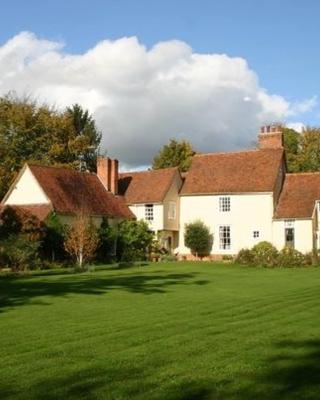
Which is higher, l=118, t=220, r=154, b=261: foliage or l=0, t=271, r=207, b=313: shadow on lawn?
l=118, t=220, r=154, b=261: foliage

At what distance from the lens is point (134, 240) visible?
4709 cm

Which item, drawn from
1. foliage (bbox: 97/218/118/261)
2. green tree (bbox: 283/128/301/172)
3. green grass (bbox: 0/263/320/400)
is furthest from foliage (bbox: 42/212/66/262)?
green tree (bbox: 283/128/301/172)

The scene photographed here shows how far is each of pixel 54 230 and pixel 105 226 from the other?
6071mm

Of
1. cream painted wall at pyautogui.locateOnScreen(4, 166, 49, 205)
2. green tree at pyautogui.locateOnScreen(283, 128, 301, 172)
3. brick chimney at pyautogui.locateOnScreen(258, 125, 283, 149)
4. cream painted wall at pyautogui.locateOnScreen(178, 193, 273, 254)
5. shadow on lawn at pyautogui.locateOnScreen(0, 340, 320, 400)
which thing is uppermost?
green tree at pyautogui.locateOnScreen(283, 128, 301, 172)

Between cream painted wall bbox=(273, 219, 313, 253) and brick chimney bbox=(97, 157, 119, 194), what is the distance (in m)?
13.9

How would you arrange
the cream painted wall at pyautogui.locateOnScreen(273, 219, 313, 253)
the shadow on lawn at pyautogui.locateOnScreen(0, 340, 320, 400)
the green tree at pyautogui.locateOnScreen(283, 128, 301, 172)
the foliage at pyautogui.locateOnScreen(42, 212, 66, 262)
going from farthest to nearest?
the green tree at pyautogui.locateOnScreen(283, 128, 301, 172) < the cream painted wall at pyautogui.locateOnScreen(273, 219, 313, 253) < the foliage at pyautogui.locateOnScreen(42, 212, 66, 262) < the shadow on lawn at pyautogui.locateOnScreen(0, 340, 320, 400)

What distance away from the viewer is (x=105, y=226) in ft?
151

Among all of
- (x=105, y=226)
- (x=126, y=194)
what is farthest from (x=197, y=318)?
(x=126, y=194)

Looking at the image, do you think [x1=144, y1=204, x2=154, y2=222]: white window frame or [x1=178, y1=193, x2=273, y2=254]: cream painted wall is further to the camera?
[x1=144, y1=204, x2=154, y2=222]: white window frame

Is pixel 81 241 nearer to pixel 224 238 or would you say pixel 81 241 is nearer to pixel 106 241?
pixel 106 241

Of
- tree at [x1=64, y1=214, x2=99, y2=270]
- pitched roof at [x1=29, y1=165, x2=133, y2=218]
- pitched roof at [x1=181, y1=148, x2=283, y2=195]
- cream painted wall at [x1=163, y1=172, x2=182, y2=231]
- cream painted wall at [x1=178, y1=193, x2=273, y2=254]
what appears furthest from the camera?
cream painted wall at [x1=163, y1=172, x2=182, y2=231]

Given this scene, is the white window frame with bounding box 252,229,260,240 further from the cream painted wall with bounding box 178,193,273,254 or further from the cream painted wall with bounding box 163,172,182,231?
the cream painted wall with bounding box 163,172,182,231

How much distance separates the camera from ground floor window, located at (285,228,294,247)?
1825 inches

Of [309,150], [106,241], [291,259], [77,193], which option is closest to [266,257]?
[291,259]
